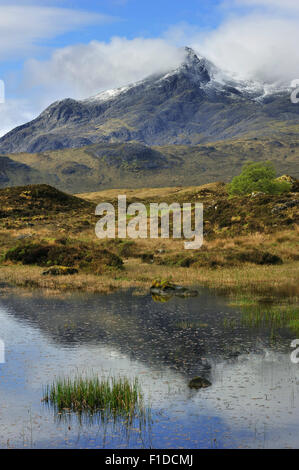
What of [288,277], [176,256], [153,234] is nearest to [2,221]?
[153,234]

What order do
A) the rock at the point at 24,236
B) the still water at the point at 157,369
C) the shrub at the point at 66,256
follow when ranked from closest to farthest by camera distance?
the still water at the point at 157,369 < the shrub at the point at 66,256 < the rock at the point at 24,236

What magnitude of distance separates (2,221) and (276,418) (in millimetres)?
61789

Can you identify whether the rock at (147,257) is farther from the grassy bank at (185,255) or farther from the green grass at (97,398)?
the green grass at (97,398)

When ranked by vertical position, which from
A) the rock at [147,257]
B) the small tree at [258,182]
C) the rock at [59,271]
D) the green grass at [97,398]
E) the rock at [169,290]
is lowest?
the green grass at [97,398]

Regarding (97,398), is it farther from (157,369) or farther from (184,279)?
(184,279)

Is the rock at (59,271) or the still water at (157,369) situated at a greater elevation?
the rock at (59,271)

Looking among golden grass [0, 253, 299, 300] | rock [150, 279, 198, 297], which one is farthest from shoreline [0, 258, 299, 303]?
rock [150, 279, 198, 297]

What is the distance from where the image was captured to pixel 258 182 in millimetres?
77625

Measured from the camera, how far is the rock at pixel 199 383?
1521cm

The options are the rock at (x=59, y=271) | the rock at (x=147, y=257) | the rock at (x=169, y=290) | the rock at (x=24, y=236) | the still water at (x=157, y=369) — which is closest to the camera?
the still water at (x=157, y=369)

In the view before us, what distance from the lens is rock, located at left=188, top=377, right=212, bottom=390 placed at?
15211mm

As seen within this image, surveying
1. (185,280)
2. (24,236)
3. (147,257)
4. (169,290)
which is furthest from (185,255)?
(24,236)

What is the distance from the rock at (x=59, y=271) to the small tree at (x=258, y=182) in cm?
4471

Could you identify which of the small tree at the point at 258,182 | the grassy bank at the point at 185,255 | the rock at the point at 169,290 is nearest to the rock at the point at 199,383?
the grassy bank at the point at 185,255
